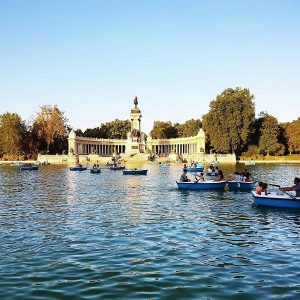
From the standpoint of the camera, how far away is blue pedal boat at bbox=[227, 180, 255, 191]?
34.0 metres

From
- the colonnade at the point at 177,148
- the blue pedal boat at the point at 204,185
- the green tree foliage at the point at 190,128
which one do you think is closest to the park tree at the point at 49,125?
the colonnade at the point at 177,148

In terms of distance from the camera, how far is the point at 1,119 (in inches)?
4823

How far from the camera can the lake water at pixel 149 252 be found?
10.7 m

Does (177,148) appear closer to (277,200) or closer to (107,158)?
(107,158)

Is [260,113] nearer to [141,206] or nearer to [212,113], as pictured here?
[212,113]

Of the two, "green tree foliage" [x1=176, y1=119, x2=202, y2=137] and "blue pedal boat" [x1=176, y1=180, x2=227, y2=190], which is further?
"green tree foliage" [x1=176, y1=119, x2=202, y2=137]

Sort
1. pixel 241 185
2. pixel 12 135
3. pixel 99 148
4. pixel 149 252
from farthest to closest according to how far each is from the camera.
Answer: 1. pixel 99 148
2. pixel 12 135
3. pixel 241 185
4. pixel 149 252

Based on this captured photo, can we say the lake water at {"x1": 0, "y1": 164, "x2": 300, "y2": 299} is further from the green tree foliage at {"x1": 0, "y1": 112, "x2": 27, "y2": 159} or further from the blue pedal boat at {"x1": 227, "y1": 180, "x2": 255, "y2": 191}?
the green tree foliage at {"x1": 0, "y1": 112, "x2": 27, "y2": 159}

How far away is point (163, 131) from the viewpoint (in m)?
151

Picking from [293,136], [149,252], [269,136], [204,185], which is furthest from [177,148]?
[149,252]

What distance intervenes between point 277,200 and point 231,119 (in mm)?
78930

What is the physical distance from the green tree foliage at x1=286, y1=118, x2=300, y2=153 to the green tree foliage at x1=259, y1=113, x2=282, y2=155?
3607 millimetres

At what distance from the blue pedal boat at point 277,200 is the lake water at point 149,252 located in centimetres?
56

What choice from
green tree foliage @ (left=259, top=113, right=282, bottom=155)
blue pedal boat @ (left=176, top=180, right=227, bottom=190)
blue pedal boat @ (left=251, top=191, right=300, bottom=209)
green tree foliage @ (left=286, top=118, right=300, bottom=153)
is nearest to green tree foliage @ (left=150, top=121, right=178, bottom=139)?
green tree foliage @ (left=259, top=113, right=282, bottom=155)
